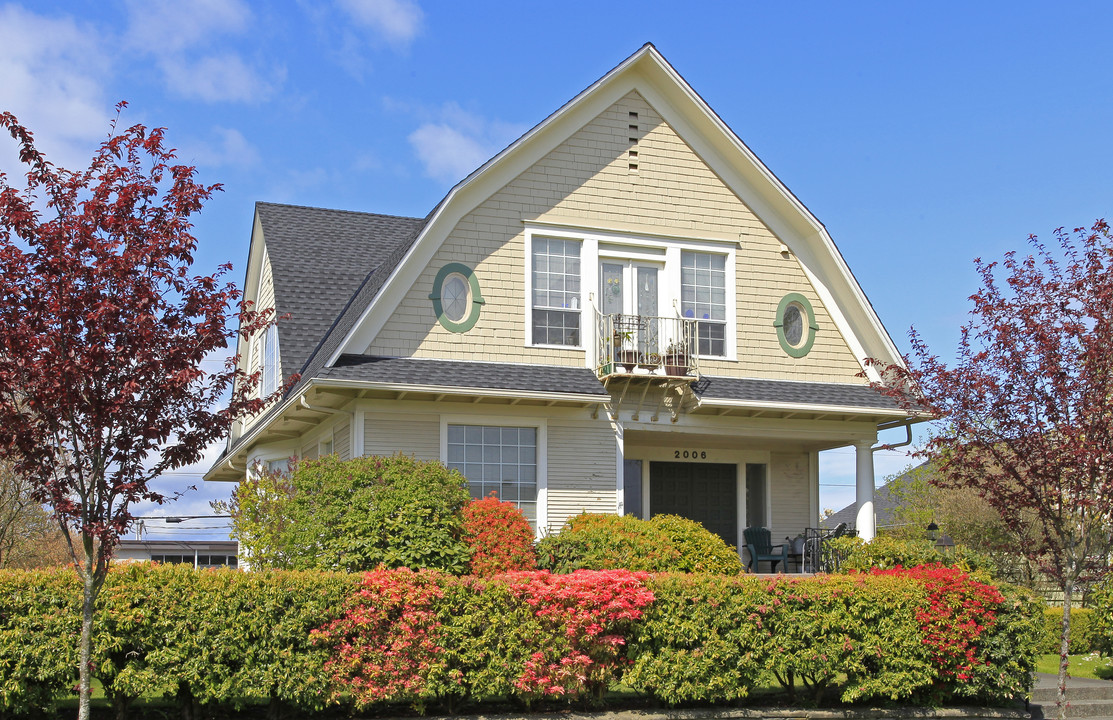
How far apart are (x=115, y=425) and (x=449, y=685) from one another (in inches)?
165

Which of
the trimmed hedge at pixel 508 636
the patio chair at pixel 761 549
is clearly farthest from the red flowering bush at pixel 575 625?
the patio chair at pixel 761 549

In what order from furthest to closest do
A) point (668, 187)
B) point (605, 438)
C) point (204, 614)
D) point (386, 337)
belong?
point (668, 187) → point (605, 438) → point (386, 337) → point (204, 614)

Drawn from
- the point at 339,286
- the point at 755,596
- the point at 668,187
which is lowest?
the point at 755,596

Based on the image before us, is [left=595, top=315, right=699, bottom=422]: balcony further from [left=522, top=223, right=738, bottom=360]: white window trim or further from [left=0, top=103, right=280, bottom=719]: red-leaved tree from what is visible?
[left=0, top=103, right=280, bottom=719]: red-leaved tree

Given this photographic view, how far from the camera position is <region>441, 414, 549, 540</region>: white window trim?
15211mm

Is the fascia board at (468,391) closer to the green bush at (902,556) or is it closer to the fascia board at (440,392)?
the fascia board at (440,392)

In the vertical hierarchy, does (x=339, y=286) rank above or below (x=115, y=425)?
above

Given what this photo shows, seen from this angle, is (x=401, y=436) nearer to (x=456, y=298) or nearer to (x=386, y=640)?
(x=456, y=298)

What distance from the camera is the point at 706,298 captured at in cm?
1714

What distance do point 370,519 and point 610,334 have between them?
18.5 feet

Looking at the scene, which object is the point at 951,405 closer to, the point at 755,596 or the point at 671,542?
the point at 755,596

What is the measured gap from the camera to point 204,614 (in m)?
9.92

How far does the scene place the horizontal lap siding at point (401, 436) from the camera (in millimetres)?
14828

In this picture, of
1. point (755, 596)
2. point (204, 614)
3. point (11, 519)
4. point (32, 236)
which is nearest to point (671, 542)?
point (755, 596)
